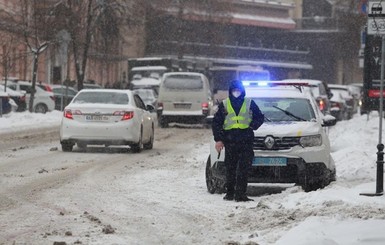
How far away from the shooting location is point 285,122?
14.0 m

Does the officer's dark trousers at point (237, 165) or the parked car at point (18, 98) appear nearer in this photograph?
the officer's dark trousers at point (237, 165)

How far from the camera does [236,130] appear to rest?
41.5ft

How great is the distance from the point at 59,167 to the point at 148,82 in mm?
33226

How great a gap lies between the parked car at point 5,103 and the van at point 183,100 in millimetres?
5838

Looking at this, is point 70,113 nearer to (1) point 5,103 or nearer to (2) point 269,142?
(2) point 269,142

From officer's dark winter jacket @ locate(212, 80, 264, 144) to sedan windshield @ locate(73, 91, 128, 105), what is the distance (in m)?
9.50

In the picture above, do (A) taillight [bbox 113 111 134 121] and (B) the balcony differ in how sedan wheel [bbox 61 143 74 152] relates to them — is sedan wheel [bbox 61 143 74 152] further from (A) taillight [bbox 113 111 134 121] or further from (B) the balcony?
(B) the balcony

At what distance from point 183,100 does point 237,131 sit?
22909 mm

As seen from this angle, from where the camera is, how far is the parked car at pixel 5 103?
3688cm

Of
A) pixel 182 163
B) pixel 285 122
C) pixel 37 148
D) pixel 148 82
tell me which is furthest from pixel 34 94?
pixel 285 122

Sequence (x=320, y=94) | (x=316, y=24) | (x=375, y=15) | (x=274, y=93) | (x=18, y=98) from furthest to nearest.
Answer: (x=316, y=24)
(x=18, y=98)
(x=320, y=94)
(x=274, y=93)
(x=375, y=15)

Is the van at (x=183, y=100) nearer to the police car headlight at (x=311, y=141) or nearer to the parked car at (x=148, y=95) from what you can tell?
the parked car at (x=148, y=95)

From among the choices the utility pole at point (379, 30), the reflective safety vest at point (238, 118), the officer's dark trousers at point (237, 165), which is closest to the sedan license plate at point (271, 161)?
the officer's dark trousers at point (237, 165)

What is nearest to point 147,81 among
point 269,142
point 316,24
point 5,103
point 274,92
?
point 5,103
